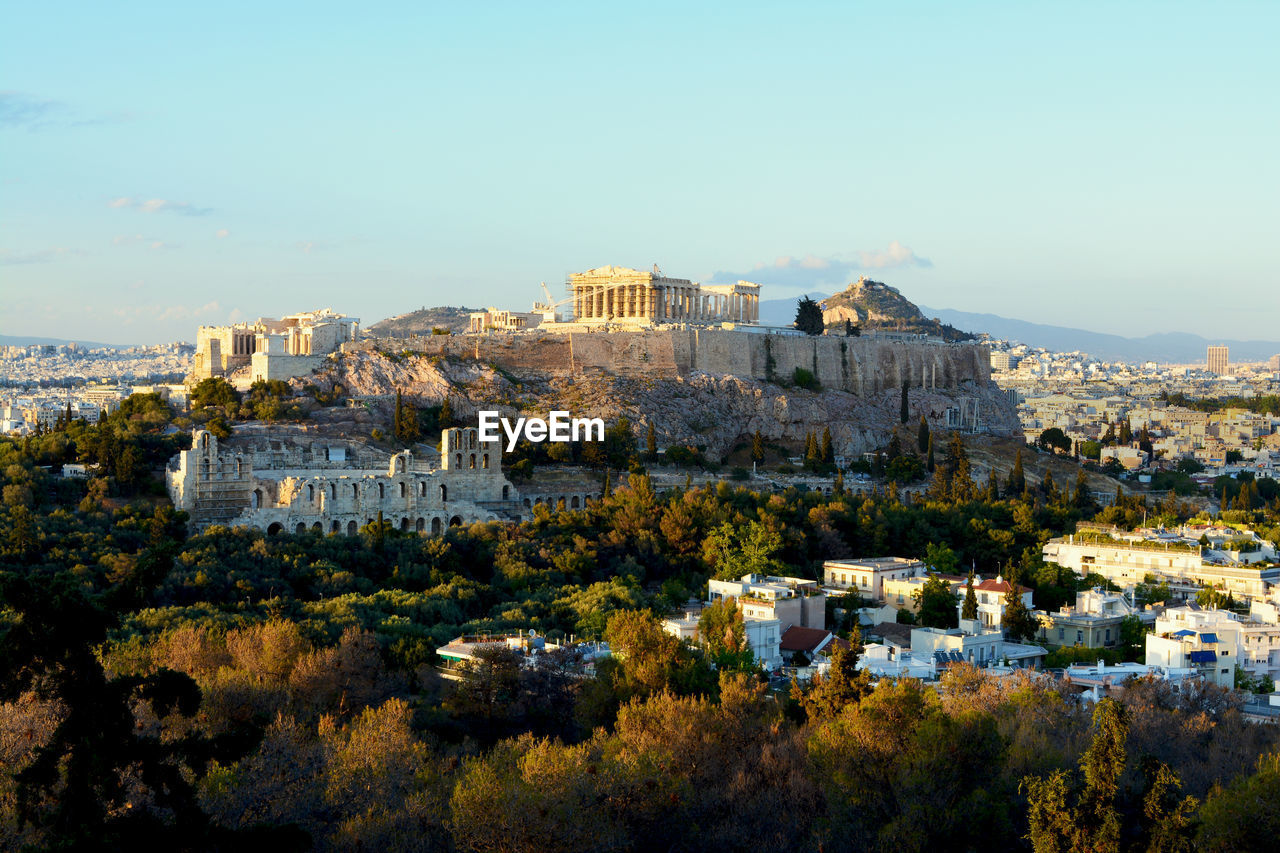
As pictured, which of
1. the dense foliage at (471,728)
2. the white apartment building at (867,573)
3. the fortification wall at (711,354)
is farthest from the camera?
the fortification wall at (711,354)

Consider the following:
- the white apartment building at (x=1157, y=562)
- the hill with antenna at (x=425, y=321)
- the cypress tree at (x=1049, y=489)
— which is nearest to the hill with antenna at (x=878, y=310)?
the hill with antenna at (x=425, y=321)

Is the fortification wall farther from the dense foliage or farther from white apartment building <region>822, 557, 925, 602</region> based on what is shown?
the dense foliage

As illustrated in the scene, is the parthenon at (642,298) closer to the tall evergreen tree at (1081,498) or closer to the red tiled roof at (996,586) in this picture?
the tall evergreen tree at (1081,498)

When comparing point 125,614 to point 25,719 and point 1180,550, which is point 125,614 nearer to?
point 25,719

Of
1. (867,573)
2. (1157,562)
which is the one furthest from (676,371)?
(1157,562)

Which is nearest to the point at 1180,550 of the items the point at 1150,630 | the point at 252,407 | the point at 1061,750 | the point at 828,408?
the point at 1150,630

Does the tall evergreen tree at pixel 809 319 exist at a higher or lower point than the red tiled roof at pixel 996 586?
higher

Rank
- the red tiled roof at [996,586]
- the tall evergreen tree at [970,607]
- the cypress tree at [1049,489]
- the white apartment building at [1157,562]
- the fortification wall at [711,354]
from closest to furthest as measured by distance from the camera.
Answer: the tall evergreen tree at [970,607] → the red tiled roof at [996,586] → the white apartment building at [1157,562] → the cypress tree at [1049,489] → the fortification wall at [711,354]

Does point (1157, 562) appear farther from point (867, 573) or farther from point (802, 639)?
point (802, 639)
